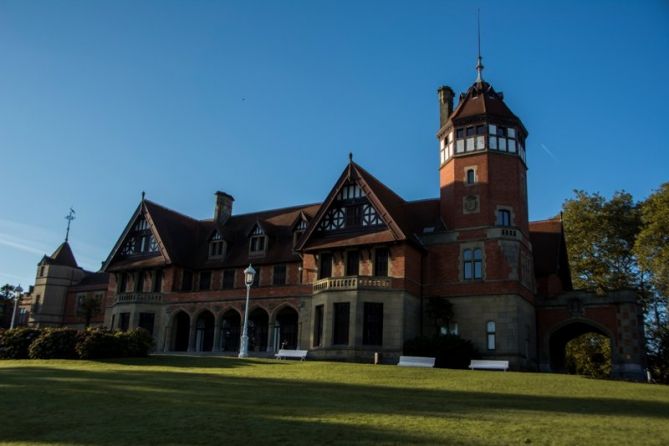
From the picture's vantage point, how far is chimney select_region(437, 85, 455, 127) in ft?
138

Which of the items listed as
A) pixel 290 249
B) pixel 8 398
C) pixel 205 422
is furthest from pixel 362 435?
pixel 290 249

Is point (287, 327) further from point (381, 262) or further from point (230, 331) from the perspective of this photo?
point (381, 262)

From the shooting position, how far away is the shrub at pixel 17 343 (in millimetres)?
32406

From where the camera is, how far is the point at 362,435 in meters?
11.4

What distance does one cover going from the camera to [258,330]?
144 ft

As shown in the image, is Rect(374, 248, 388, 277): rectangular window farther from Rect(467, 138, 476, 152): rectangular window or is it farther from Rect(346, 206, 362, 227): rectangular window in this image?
Rect(467, 138, 476, 152): rectangular window

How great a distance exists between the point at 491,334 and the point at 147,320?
23.8 metres

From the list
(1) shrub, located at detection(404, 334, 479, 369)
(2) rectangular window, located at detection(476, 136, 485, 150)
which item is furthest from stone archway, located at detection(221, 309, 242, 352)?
(2) rectangular window, located at detection(476, 136, 485, 150)

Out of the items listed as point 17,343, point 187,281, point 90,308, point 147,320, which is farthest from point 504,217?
point 90,308

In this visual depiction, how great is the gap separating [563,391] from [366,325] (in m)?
16.0

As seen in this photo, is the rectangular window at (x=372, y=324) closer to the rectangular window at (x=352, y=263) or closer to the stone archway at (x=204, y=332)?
the rectangular window at (x=352, y=263)

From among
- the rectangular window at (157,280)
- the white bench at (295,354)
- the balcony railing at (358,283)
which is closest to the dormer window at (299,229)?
the balcony railing at (358,283)

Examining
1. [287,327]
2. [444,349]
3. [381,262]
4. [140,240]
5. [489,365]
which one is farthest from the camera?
[140,240]

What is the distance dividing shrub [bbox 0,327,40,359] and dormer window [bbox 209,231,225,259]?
1521cm
